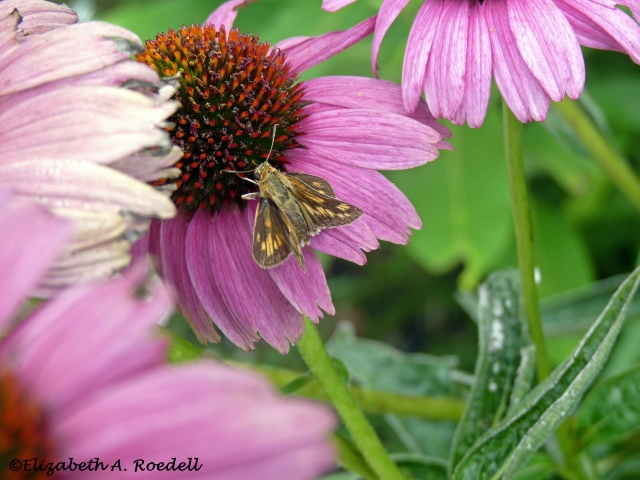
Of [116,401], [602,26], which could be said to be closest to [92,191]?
[116,401]

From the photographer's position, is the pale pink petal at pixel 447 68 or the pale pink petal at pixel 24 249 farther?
the pale pink petal at pixel 447 68

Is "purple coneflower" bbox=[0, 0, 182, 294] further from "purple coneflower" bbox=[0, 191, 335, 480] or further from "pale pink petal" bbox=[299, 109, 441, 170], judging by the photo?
"pale pink petal" bbox=[299, 109, 441, 170]

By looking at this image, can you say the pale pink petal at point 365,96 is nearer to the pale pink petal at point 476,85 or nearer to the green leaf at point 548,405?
the pale pink petal at point 476,85

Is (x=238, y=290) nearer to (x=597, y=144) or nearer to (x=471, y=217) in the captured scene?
(x=597, y=144)

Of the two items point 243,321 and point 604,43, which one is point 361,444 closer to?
point 243,321

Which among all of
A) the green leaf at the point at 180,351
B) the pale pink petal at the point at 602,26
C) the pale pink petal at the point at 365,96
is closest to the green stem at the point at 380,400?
the green leaf at the point at 180,351

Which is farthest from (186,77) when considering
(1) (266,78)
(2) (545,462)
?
(2) (545,462)

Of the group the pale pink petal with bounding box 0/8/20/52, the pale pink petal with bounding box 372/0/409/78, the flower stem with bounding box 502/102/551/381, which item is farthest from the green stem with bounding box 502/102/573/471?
the pale pink petal with bounding box 0/8/20/52

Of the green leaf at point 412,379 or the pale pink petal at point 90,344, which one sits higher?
the pale pink petal at point 90,344
